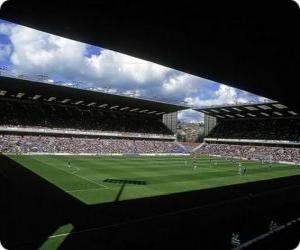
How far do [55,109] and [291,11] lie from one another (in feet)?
209

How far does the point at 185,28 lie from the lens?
9664 mm

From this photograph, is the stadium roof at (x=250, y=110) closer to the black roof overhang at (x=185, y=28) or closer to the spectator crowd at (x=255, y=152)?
the spectator crowd at (x=255, y=152)

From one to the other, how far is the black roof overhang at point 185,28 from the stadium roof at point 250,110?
180 feet

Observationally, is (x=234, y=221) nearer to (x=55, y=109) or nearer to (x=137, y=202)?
(x=137, y=202)

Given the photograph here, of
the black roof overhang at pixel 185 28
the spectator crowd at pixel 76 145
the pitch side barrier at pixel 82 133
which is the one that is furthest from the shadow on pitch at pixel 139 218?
the pitch side barrier at pixel 82 133

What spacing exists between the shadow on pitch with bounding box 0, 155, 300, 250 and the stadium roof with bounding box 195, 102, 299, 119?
144 ft

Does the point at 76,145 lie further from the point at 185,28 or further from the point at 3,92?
the point at 185,28

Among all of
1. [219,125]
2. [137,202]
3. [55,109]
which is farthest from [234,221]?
[219,125]

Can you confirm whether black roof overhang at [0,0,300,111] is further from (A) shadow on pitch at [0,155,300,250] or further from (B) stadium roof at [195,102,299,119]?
(B) stadium roof at [195,102,299,119]

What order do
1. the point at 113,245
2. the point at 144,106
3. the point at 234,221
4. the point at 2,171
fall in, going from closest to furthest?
the point at 113,245 < the point at 234,221 < the point at 2,171 < the point at 144,106

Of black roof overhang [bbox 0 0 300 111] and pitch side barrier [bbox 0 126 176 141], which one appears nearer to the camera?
black roof overhang [bbox 0 0 300 111]

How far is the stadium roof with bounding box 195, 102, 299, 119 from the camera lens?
66.5 metres

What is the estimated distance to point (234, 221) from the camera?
17.9m

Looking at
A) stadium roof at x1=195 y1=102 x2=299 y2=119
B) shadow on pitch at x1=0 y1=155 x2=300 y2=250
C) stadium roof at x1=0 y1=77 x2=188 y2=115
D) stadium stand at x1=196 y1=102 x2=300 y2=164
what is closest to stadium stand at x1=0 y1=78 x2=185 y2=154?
stadium roof at x1=0 y1=77 x2=188 y2=115
